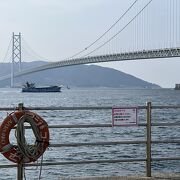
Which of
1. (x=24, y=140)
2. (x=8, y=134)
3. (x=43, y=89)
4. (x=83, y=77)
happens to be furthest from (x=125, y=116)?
(x=83, y=77)

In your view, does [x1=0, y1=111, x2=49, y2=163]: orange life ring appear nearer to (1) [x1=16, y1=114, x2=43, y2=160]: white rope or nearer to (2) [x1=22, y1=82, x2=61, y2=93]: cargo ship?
(1) [x1=16, y1=114, x2=43, y2=160]: white rope

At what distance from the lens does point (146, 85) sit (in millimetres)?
189625

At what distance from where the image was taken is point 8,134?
19.3 feet

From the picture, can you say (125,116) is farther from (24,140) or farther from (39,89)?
(39,89)

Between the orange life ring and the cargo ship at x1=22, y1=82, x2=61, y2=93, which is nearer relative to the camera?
the orange life ring

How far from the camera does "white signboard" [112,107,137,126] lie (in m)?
6.56

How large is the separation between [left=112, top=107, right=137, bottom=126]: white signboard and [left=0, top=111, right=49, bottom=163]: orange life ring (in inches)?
39.0

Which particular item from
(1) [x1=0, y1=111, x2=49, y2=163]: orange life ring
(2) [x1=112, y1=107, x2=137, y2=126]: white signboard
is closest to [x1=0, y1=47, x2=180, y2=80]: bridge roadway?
(2) [x1=112, y1=107, x2=137, y2=126]: white signboard

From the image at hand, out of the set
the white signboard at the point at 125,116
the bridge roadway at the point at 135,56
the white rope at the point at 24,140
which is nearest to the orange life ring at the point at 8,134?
the white rope at the point at 24,140

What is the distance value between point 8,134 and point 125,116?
153 centimetres

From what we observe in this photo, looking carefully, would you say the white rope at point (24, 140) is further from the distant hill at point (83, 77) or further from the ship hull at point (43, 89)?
the distant hill at point (83, 77)

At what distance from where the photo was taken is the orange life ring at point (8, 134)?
5824 millimetres

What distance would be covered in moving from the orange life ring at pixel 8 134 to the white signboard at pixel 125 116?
0.99 meters

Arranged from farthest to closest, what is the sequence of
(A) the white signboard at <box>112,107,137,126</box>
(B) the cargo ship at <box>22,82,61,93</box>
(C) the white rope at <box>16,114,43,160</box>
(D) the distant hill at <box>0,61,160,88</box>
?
(D) the distant hill at <box>0,61,160,88</box> < (B) the cargo ship at <box>22,82,61,93</box> < (A) the white signboard at <box>112,107,137,126</box> < (C) the white rope at <box>16,114,43,160</box>
